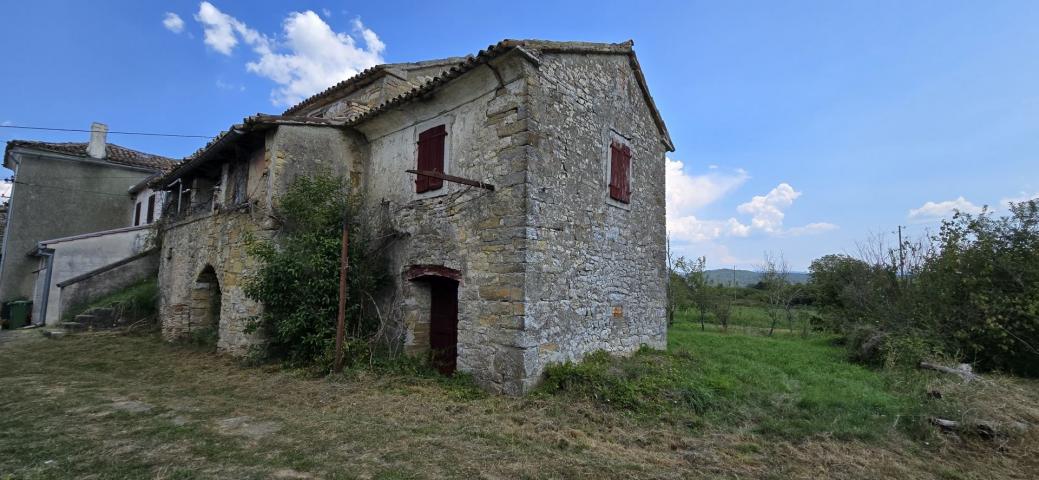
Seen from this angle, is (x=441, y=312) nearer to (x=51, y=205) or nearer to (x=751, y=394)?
(x=751, y=394)

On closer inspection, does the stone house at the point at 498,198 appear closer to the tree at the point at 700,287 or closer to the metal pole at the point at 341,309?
the metal pole at the point at 341,309

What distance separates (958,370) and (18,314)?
83.1ft

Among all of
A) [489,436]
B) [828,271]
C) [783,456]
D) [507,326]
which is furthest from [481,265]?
[828,271]

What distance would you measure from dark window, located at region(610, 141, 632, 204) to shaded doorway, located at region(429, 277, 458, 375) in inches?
137

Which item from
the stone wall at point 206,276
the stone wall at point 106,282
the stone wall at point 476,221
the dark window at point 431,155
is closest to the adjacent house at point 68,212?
the stone wall at point 106,282

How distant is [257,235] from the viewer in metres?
9.08

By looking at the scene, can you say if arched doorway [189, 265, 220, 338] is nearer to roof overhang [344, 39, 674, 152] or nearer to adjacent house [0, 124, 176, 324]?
adjacent house [0, 124, 176, 324]

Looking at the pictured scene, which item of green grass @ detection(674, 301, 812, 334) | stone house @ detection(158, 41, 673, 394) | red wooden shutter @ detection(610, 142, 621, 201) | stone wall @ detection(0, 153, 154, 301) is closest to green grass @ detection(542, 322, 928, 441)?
stone house @ detection(158, 41, 673, 394)

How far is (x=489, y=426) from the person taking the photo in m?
5.46

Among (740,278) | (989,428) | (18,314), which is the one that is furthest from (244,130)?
(740,278)

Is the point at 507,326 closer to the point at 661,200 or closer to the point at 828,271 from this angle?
the point at 661,200

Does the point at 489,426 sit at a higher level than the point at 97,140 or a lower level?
lower

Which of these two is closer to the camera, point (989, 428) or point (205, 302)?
point (989, 428)

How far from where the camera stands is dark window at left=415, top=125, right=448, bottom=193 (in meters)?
8.26
